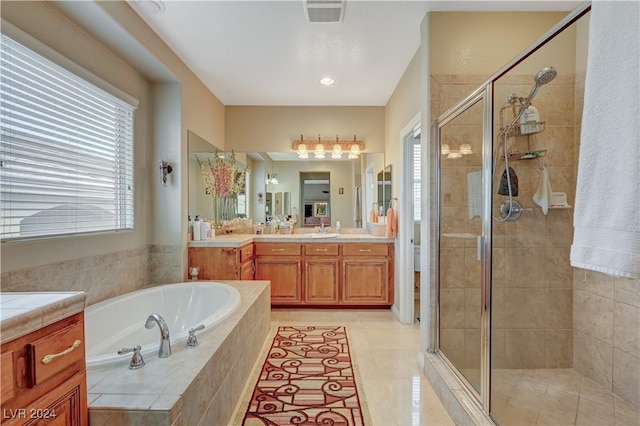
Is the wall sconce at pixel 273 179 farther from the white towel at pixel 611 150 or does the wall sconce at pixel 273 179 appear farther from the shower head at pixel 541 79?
the white towel at pixel 611 150

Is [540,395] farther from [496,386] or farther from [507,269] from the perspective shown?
[507,269]

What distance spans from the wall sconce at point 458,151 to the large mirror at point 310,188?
183 cm

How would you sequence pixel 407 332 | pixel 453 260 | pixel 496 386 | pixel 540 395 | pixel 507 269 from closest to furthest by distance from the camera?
pixel 496 386 < pixel 540 395 < pixel 507 269 < pixel 453 260 < pixel 407 332

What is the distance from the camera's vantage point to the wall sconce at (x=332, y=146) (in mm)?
3971

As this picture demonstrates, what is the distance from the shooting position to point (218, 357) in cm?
156

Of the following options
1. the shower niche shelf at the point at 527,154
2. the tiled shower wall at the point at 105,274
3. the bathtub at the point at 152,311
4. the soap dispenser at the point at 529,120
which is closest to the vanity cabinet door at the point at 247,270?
the bathtub at the point at 152,311

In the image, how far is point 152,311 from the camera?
248 cm

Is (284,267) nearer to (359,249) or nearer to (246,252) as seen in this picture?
(246,252)

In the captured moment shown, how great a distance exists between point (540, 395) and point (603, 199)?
165 cm

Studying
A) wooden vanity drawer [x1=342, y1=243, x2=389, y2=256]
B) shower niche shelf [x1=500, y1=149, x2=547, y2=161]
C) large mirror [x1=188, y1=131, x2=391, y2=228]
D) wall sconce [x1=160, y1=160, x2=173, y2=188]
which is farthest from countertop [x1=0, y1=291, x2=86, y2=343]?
large mirror [x1=188, y1=131, x2=391, y2=228]

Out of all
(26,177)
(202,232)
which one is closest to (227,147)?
(202,232)

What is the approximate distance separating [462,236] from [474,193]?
1.00ft

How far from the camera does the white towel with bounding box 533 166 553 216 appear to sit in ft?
6.73

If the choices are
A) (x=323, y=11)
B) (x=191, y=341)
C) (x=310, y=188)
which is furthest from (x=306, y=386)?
(x=310, y=188)
